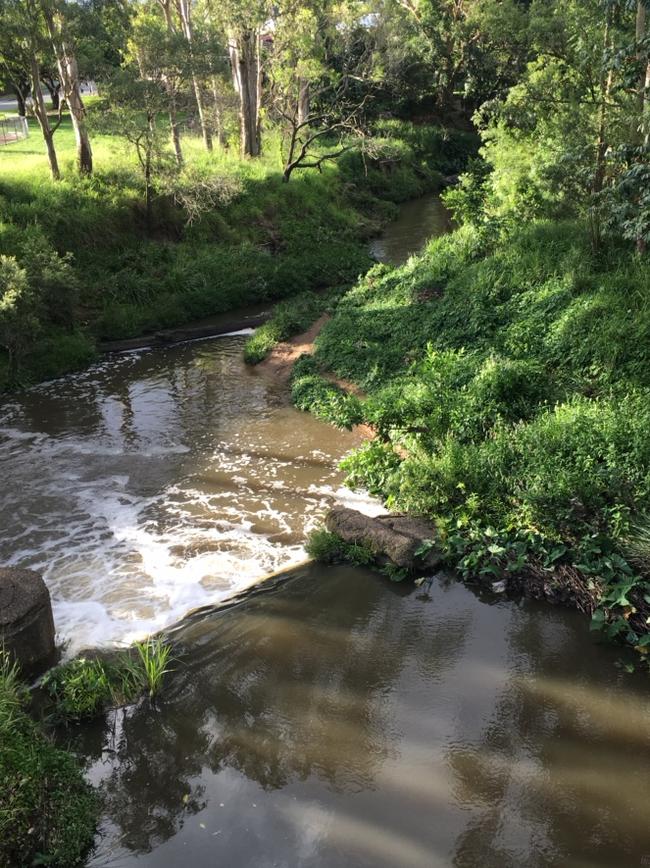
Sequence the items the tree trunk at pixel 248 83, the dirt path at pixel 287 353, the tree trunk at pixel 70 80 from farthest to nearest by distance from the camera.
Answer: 1. the tree trunk at pixel 248 83
2. the tree trunk at pixel 70 80
3. the dirt path at pixel 287 353

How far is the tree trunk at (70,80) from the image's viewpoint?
1661 cm

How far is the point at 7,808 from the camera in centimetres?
480

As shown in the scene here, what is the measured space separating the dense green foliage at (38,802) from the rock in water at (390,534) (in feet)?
13.1

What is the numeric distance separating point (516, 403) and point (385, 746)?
587 cm

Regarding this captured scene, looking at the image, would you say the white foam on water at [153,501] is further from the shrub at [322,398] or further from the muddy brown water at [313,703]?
the shrub at [322,398]

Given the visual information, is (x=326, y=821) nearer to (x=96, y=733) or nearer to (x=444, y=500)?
(x=96, y=733)

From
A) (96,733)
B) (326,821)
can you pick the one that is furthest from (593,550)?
(96,733)

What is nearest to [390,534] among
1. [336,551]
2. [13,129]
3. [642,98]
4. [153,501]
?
[336,551]

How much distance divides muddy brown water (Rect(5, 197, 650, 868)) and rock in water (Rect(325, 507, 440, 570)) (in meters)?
0.37

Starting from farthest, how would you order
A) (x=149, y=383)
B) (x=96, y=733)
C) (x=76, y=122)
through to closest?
1. (x=76, y=122)
2. (x=149, y=383)
3. (x=96, y=733)

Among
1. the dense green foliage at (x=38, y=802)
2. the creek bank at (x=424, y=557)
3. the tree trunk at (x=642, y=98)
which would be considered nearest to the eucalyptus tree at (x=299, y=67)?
the tree trunk at (x=642, y=98)

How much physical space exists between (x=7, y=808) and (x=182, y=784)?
136 centimetres

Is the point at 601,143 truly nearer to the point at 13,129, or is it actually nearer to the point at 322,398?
the point at 322,398

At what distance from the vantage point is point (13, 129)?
2625 cm
